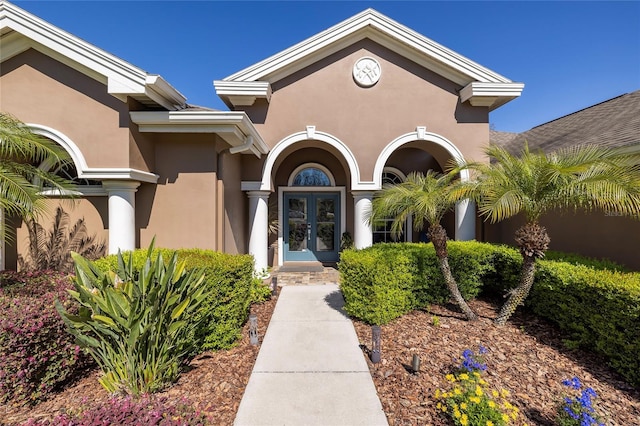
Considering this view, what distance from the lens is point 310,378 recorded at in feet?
12.2

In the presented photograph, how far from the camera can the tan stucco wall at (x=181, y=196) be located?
21.0 feet

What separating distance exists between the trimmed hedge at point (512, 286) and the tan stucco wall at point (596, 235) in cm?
113

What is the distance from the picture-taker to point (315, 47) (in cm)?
795

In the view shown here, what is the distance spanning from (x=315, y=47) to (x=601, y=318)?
864cm

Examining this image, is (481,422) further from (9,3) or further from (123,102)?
(9,3)

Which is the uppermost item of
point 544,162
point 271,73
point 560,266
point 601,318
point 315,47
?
point 315,47

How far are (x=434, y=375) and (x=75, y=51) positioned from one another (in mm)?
8785

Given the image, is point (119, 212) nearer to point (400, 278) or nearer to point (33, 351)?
point (33, 351)

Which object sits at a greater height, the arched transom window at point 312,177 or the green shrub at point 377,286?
the arched transom window at point 312,177

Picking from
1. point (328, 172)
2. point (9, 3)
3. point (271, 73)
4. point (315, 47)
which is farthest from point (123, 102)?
point (328, 172)

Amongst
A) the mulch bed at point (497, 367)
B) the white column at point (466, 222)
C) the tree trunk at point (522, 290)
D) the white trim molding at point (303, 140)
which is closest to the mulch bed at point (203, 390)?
the mulch bed at point (497, 367)

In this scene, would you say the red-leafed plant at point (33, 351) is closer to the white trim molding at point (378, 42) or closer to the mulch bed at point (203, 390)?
the mulch bed at point (203, 390)

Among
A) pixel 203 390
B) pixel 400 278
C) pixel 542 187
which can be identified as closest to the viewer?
pixel 203 390

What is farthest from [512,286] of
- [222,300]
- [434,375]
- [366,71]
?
[366,71]
